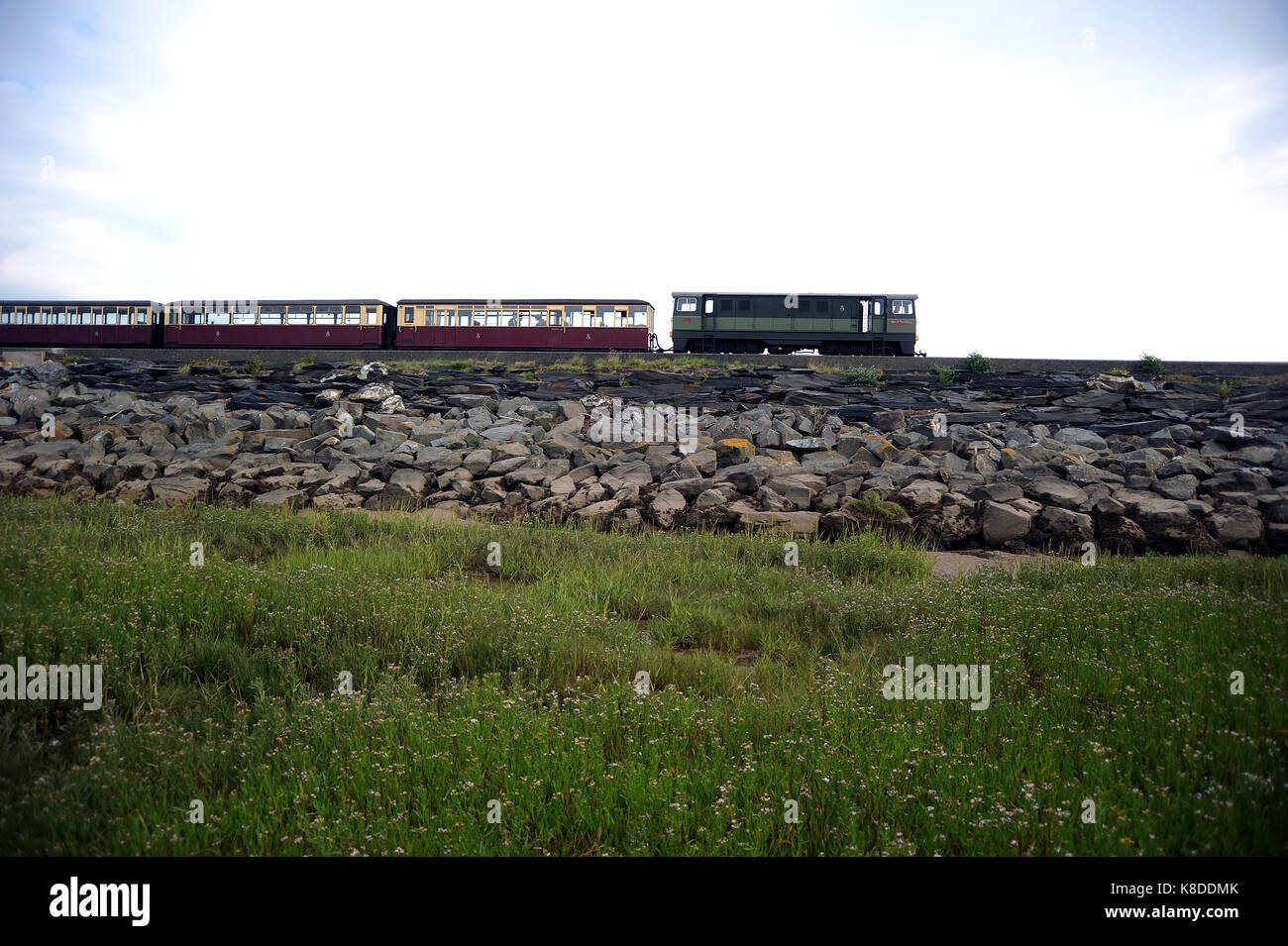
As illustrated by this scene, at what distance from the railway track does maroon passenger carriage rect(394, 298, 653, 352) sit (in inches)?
67.0

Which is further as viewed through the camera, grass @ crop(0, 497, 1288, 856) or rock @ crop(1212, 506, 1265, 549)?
rock @ crop(1212, 506, 1265, 549)

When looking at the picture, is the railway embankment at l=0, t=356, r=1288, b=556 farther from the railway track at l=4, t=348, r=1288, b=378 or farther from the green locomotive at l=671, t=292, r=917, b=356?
the green locomotive at l=671, t=292, r=917, b=356

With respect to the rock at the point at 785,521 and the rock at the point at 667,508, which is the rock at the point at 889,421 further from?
the rock at the point at 667,508

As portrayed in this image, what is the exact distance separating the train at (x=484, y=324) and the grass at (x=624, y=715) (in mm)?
24168

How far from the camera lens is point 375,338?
32.2m

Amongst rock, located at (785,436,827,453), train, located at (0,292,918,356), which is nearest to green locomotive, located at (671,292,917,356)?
train, located at (0,292,918,356)

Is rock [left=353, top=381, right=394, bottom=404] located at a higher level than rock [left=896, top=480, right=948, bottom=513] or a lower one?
higher

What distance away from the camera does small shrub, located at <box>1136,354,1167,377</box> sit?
65.1ft

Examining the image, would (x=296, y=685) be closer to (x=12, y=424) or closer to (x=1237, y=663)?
(x=1237, y=663)

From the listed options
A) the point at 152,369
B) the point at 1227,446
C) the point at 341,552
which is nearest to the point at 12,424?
the point at 152,369

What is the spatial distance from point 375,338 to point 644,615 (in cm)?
2958

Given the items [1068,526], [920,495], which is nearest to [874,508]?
[920,495]

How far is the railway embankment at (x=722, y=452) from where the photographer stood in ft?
32.8
